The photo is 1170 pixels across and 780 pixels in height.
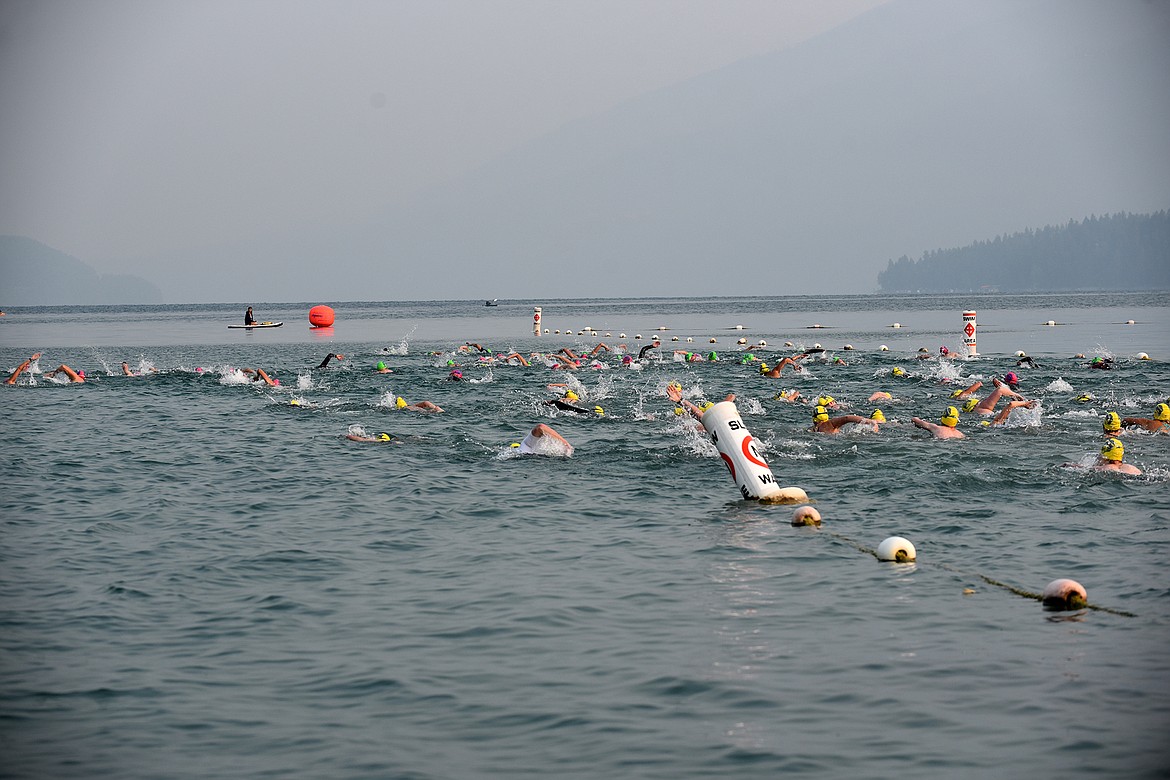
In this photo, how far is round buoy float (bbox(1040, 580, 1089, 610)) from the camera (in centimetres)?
1009

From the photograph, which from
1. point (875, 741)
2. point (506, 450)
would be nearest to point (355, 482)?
point (506, 450)

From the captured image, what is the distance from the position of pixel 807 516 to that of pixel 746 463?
159cm

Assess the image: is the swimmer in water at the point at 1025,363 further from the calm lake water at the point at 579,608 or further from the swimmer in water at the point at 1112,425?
the swimmer in water at the point at 1112,425

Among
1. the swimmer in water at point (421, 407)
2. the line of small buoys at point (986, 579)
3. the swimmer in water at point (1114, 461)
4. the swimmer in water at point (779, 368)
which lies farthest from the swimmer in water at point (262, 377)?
the swimmer in water at point (1114, 461)

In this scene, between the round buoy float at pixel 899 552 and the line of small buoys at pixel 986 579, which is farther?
the round buoy float at pixel 899 552

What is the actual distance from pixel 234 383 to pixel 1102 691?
3075 centimetres

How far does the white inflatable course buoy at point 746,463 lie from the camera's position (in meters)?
15.0

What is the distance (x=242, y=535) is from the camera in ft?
44.9

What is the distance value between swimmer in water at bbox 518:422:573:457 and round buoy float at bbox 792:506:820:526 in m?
6.48

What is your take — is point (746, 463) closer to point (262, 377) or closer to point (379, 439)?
point (379, 439)

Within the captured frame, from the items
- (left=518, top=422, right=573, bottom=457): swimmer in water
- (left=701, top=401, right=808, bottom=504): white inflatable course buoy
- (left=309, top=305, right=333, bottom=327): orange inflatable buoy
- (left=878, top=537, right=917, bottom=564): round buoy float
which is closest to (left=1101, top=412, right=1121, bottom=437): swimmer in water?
(left=701, top=401, right=808, bottom=504): white inflatable course buoy

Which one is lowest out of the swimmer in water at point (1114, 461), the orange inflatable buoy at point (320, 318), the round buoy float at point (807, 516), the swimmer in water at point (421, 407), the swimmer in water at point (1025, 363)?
the round buoy float at point (807, 516)

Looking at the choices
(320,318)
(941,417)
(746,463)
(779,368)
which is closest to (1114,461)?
(746,463)

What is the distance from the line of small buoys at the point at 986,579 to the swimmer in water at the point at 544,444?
252 inches
